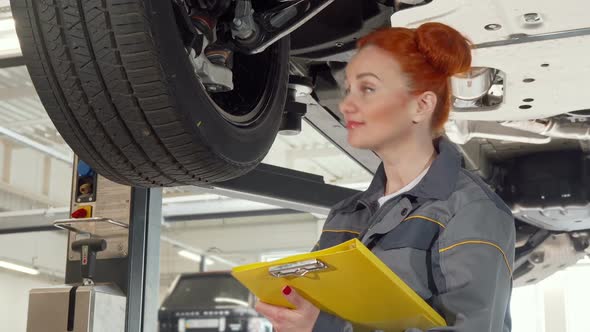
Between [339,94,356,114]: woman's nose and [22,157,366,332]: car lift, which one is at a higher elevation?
[339,94,356,114]: woman's nose

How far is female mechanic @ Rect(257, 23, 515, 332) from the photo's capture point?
1.43 m

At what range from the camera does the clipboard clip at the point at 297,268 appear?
4.40 feet

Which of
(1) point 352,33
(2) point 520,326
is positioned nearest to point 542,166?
(1) point 352,33

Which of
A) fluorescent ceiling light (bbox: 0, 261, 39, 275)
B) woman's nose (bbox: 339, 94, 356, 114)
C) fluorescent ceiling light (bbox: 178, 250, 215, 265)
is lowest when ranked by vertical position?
fluorescent ceiling light (bbox: 178, 250, 215, 265)

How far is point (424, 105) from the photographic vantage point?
1.66 metres

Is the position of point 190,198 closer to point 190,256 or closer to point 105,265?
point 190,256

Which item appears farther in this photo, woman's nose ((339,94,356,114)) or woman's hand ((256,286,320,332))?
woman's nose ((339,94,356,114))

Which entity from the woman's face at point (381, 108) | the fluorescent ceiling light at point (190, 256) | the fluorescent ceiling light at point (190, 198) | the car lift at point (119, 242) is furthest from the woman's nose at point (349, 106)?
the fluorescent ceiling light at point (190, 256)

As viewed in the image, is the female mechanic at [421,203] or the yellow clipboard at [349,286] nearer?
the yellow clipboard at [349,286]

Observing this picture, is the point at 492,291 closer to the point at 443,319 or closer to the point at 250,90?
the point at 443,319

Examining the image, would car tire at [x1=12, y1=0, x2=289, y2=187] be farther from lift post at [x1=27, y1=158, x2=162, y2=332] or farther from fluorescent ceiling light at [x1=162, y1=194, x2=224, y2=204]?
fluorescent ceiling light at [x1=162, y1=194, x2=224, y2=204]

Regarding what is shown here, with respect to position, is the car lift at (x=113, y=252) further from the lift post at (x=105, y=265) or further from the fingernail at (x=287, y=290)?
the fingernail at (x=287, y=290)

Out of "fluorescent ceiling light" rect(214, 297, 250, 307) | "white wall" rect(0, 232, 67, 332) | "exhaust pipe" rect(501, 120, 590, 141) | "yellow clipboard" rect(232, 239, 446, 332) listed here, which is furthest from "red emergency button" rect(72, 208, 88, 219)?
"white wall" rect(0, 232, 67, 332)

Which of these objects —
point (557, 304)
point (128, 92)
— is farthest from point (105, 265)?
point (557, 304)
